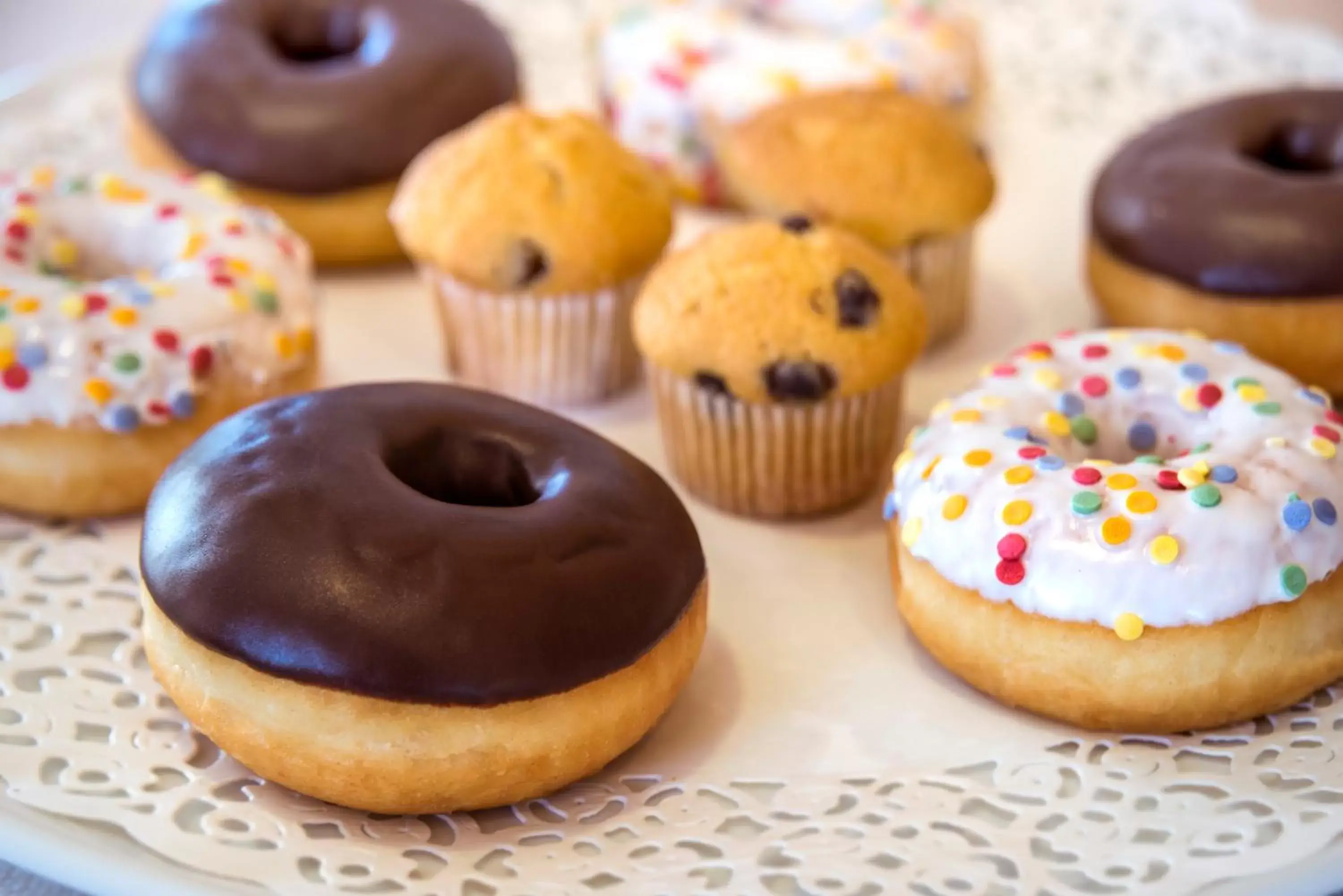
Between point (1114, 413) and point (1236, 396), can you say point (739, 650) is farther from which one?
point (1236, 396)

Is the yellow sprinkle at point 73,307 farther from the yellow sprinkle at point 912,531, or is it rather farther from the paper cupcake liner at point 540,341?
the yellow sprinkle at point 912,531

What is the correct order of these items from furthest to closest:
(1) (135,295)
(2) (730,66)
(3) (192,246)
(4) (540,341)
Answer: (2) (730,66), (4) (540,341), (3) (192,246), (1) (135,295)

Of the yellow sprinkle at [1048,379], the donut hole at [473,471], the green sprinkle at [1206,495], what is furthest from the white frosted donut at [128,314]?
the green sprinkle at [1206,495]

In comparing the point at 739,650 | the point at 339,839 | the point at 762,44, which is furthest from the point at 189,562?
the point at 762,44

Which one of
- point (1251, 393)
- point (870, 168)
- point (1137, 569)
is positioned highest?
point (870, 168)

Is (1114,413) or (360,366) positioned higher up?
(1114,413)

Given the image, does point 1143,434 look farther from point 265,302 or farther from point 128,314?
point 128,314

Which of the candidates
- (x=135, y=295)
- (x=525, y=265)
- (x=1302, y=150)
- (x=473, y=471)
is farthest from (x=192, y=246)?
(x=1302, y=150)

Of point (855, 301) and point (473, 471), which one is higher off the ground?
point (855, 301)
